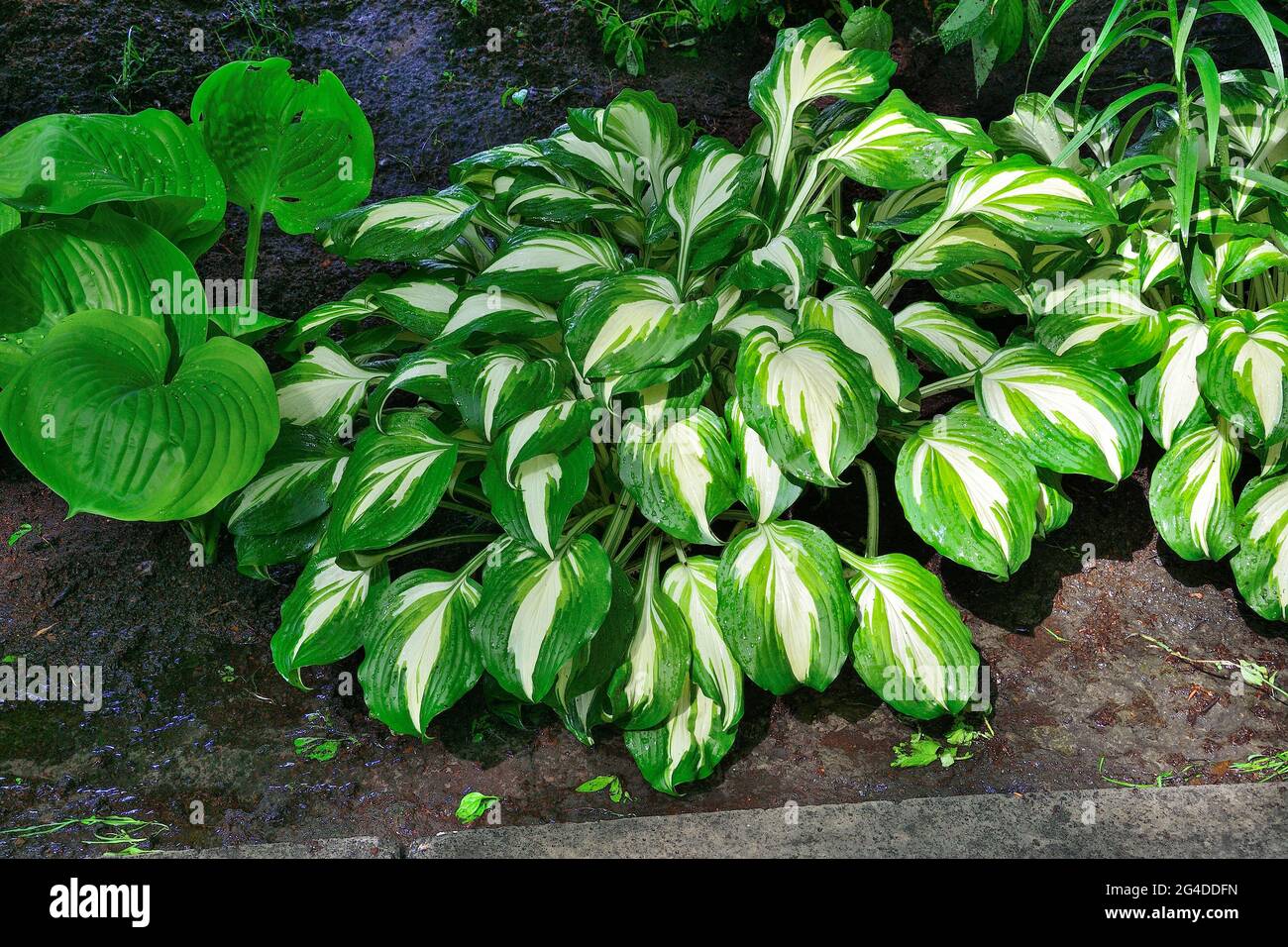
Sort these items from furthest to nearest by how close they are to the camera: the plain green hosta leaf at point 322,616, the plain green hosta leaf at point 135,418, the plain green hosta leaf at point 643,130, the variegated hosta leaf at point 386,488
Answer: the plain green hosta leaf at point 643,130, the plain green hosta leaf at point 322,616, the variegated hosta leaf at point 386,488, the plain green hosta leaf at point 135,418

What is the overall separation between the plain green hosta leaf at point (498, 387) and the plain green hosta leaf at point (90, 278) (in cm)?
50

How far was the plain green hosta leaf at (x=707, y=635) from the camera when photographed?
5.50ft

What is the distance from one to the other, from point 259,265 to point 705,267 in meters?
1.39

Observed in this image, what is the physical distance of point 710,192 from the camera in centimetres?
198

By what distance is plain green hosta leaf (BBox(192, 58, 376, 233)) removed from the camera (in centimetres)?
192

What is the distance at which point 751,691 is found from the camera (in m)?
1.92

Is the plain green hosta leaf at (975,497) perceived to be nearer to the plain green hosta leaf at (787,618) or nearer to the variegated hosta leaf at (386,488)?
the plain green hosta leaf at (787,618)

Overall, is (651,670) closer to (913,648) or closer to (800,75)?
(913,648)

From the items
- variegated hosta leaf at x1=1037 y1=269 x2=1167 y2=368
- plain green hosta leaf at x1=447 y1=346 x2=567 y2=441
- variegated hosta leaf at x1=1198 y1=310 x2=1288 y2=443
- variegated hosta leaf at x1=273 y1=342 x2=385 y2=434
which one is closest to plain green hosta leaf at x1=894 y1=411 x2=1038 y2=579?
variegated hosta leaf at x1=1037 y1=269 x2=1167 y2=368

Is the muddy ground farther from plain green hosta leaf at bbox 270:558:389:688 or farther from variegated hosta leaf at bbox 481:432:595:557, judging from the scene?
variegated hosta leaf at bbox 481:432:595:557

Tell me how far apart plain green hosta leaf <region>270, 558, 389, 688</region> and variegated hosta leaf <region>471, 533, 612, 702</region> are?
289mm

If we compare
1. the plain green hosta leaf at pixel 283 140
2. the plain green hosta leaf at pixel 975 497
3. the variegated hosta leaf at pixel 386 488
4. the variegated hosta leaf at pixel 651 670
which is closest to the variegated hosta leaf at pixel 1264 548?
the plain green hosta leaf at pixel 975 497

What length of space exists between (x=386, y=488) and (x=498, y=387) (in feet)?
0.89
